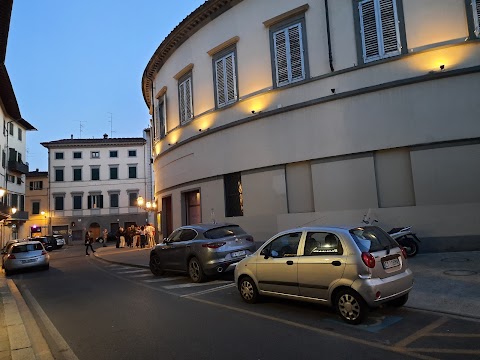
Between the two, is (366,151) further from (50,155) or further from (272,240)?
(50,155)

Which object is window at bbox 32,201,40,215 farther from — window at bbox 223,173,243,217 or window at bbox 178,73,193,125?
window at bbox 223,173,243,217

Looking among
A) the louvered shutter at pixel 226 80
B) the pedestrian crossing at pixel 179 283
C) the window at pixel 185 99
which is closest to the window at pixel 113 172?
the window at pixel 185 99

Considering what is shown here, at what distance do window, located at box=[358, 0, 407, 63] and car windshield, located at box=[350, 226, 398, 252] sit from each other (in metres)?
8.21

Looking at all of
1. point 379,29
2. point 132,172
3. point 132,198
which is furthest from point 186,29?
point 132,198

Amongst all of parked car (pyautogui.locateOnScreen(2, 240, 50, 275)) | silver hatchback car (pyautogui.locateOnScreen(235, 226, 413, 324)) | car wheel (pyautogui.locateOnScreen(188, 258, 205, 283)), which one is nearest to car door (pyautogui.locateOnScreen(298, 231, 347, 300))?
silver hatchback car (pyautogui.locateOnScreen(235, 226, 413, 324))

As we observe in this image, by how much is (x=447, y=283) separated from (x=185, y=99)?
15269 millimetres

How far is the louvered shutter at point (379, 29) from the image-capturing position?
12.5m

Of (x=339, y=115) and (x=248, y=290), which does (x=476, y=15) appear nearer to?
(x=339, y=115)

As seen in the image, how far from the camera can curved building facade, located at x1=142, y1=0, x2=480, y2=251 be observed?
449 inches

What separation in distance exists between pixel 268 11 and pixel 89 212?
158ft

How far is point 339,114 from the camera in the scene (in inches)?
515

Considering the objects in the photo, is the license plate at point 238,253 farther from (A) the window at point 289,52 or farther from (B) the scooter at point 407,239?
(A) the window at point 289,52

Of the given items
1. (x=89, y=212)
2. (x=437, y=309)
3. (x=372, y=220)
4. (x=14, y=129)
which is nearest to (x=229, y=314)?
(x=437, y=309)

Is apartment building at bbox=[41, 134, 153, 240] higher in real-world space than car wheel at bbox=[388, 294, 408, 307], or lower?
higher
